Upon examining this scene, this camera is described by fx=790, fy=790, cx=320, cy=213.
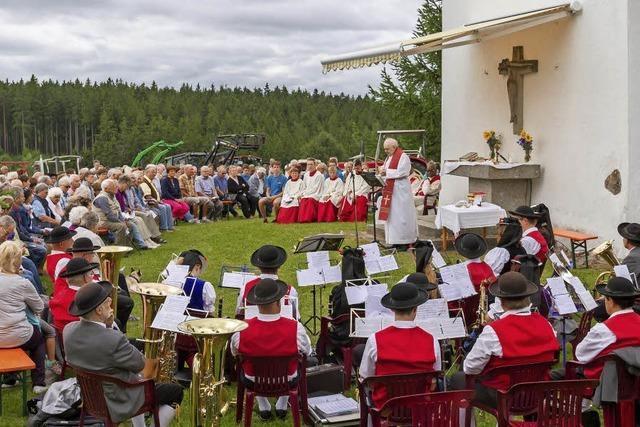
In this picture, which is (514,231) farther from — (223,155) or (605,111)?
(223,155)

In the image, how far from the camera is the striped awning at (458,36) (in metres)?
12.8

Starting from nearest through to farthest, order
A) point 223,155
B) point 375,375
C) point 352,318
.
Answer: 1. point 375,375
2. point 352,318
3. point 223,155

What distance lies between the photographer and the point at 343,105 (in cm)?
10344

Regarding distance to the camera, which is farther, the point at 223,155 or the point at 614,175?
the point at 223,155

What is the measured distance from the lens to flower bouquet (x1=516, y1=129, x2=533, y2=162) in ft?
46.1

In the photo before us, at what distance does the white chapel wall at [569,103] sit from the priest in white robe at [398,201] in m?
2.52

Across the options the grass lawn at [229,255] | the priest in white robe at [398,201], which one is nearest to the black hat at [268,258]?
the grass lawn at [229,255]

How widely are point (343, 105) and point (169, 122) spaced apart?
2779cm

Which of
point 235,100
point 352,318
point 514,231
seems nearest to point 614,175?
point 514,231

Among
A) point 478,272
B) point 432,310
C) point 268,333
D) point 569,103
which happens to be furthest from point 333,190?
point 268,333

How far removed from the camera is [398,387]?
196 inches

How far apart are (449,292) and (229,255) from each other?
7.98m

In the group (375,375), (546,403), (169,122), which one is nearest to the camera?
(546,403)

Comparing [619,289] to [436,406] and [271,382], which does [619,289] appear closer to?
[436,406]
